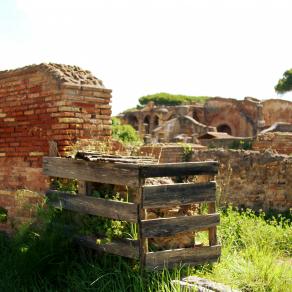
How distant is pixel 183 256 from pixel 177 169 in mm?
908

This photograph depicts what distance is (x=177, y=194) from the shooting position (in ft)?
15.6

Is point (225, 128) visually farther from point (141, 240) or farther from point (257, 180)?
point (141, 240)

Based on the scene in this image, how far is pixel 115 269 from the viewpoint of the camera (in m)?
4.62

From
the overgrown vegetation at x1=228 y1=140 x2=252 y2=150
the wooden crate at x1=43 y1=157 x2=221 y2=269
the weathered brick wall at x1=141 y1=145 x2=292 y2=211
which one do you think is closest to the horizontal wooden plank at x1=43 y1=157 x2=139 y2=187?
the wooden crate at x1=43 y1=157 x2=221 y2=269

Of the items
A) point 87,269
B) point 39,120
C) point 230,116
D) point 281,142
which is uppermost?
point 230,116

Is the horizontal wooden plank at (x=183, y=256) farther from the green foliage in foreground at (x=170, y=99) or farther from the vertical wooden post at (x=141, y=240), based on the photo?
the green foliage in foreground at (x=170, y=99)

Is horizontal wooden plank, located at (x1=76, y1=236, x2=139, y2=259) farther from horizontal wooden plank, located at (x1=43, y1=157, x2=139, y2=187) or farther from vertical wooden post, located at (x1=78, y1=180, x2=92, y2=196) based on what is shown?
horizontal wooden plank, located at (x1=43, y1=157, x2=139, y2=187)

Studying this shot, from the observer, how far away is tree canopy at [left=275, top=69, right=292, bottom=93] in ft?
168

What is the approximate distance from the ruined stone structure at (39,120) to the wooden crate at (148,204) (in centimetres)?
75

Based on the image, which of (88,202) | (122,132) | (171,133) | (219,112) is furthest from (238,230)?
(219,112)

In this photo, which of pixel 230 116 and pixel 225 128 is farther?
pixel 225 128

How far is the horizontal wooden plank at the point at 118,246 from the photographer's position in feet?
14.9

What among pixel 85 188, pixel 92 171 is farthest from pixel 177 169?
pixel 85 188

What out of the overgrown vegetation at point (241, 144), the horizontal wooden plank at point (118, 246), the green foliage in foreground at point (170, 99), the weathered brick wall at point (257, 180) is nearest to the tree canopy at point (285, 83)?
the green foliage in foreground at point (170, 99)
